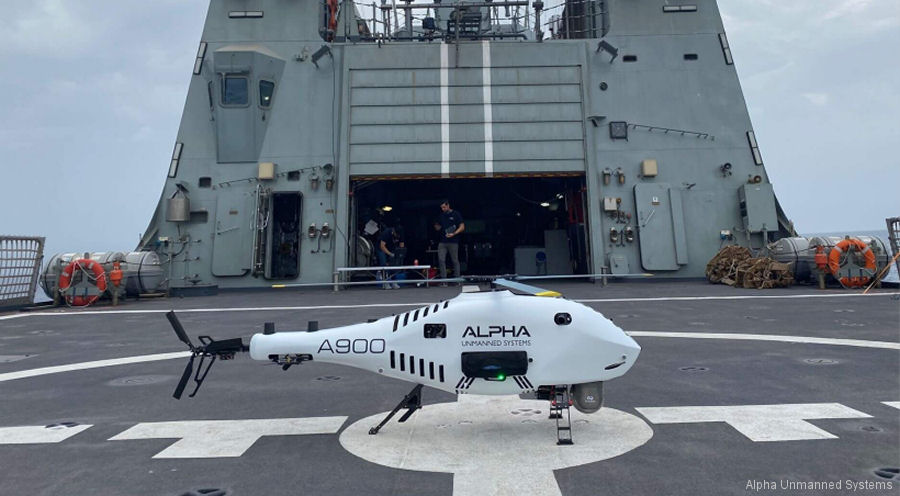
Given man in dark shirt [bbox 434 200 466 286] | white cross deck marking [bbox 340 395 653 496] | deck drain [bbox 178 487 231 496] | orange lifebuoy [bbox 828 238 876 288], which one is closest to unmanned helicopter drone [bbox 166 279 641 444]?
white cross deck marking [bbox 340 395 653 496]

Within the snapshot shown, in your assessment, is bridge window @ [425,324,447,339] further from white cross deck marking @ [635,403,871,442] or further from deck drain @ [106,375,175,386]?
deck drain @ [106,375,175,386]

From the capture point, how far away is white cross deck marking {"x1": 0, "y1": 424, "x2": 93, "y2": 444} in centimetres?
365

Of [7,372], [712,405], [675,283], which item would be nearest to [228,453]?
[712,405]

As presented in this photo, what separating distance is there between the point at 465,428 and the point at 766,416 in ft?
7.25

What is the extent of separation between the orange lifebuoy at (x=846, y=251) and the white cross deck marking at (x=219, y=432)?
13462 mm

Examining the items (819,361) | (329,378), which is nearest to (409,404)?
(329,378)

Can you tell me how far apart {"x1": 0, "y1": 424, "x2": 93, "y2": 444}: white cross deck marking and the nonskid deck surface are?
0.7 inches

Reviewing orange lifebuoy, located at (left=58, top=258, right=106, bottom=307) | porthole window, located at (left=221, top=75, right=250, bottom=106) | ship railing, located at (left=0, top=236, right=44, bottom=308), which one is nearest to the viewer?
ship railing, located at (left=0, top=236, right=44, bottom=308)

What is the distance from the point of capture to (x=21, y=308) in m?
12.7

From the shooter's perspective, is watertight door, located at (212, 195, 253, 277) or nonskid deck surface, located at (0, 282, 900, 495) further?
watertight door, located at (212, 195, 253, 277)

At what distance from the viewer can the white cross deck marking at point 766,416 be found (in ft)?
11.1

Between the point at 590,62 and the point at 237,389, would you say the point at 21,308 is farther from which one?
the point at 590,62

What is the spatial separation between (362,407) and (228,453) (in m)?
1.21

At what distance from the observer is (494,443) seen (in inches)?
135
